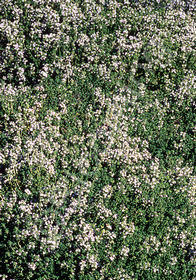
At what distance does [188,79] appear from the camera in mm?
10000

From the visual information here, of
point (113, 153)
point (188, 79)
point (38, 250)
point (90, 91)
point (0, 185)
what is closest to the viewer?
point (38, 250)

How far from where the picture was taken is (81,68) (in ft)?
31.6

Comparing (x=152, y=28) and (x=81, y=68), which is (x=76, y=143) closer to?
(x=81, y=68)

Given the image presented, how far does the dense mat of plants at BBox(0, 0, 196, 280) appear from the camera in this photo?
6.68 meters

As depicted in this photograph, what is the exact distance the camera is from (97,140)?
27.4ft

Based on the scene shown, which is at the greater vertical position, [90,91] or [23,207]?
[90,91]

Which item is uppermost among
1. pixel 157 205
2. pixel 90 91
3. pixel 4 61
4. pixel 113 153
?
pixel 4 61

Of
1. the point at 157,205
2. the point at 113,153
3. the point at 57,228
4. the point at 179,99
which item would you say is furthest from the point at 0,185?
the point at 179,99

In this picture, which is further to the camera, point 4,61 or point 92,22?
point 92,22

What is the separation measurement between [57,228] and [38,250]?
524 millimetres

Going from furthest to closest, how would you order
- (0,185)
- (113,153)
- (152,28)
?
(152,28) → (113,153) → (0,185)

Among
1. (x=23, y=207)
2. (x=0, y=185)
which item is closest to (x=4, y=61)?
(x=0, y=185)

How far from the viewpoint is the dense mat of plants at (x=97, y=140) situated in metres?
6.68

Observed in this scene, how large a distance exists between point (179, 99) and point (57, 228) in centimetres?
504
